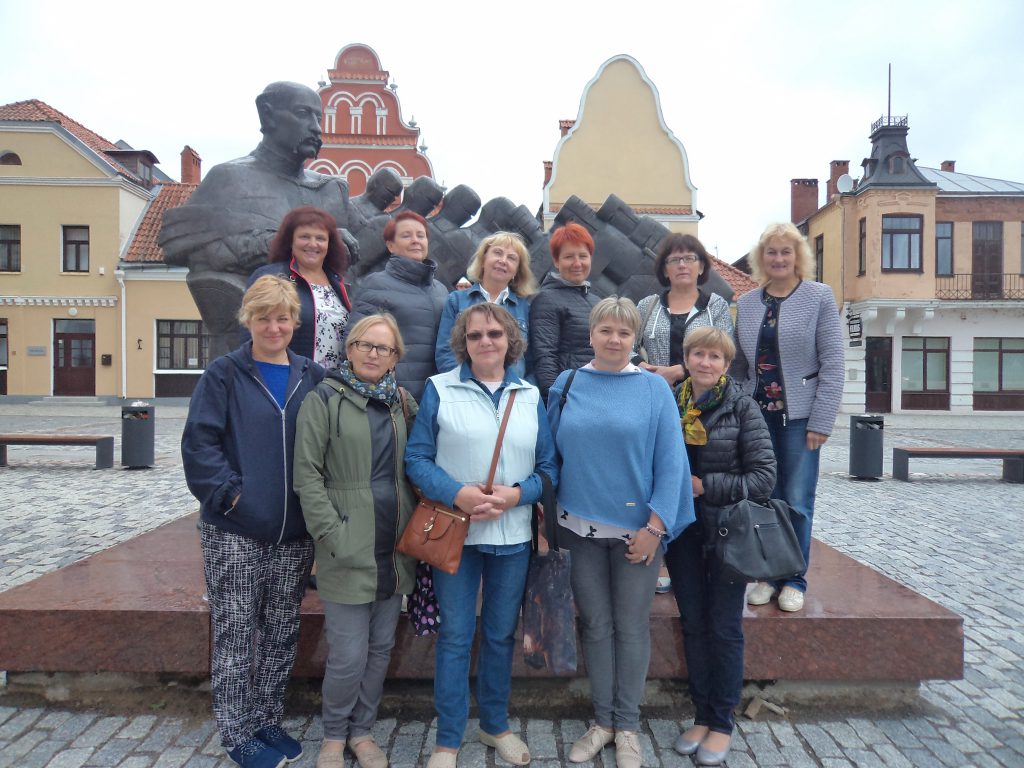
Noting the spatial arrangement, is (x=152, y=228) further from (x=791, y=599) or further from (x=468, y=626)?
(x=791, y=599)

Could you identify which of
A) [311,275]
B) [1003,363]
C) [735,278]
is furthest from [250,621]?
[1003,363]

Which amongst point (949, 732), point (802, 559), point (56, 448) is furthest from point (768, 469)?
point (56, 448)

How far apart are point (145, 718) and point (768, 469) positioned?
2.72m

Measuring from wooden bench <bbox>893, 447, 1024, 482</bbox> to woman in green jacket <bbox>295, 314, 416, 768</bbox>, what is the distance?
904cm

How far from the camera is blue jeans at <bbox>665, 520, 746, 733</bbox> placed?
8.43ft

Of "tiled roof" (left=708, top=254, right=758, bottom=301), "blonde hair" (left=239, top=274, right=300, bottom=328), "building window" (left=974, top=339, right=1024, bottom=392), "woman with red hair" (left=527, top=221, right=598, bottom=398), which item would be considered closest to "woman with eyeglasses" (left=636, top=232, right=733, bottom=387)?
"woman with red hair" (left=527, top=221, right=598, bottom=398)

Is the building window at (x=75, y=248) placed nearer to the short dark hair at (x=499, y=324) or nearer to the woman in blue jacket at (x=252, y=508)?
the woman in blue jacket at (x=252, y=508)

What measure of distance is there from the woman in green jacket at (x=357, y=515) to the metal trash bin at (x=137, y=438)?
8.35m

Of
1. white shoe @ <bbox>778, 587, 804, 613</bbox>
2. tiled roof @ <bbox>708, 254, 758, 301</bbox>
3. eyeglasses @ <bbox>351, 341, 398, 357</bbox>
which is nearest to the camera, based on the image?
eyeglasses @ <bbox>351, 341, 398, 357</bbox>

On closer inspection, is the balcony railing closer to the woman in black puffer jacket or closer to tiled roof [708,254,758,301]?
tiled roof [708,254,758,301]

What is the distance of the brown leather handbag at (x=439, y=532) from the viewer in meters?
2.36

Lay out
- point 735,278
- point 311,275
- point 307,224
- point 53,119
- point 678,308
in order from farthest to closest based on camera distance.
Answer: point 53,119 < point 735,278 < point 678,308 < point 311,275 < point 307,224

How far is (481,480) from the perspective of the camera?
2.44 metres

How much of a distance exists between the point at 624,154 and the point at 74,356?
58.5ft
